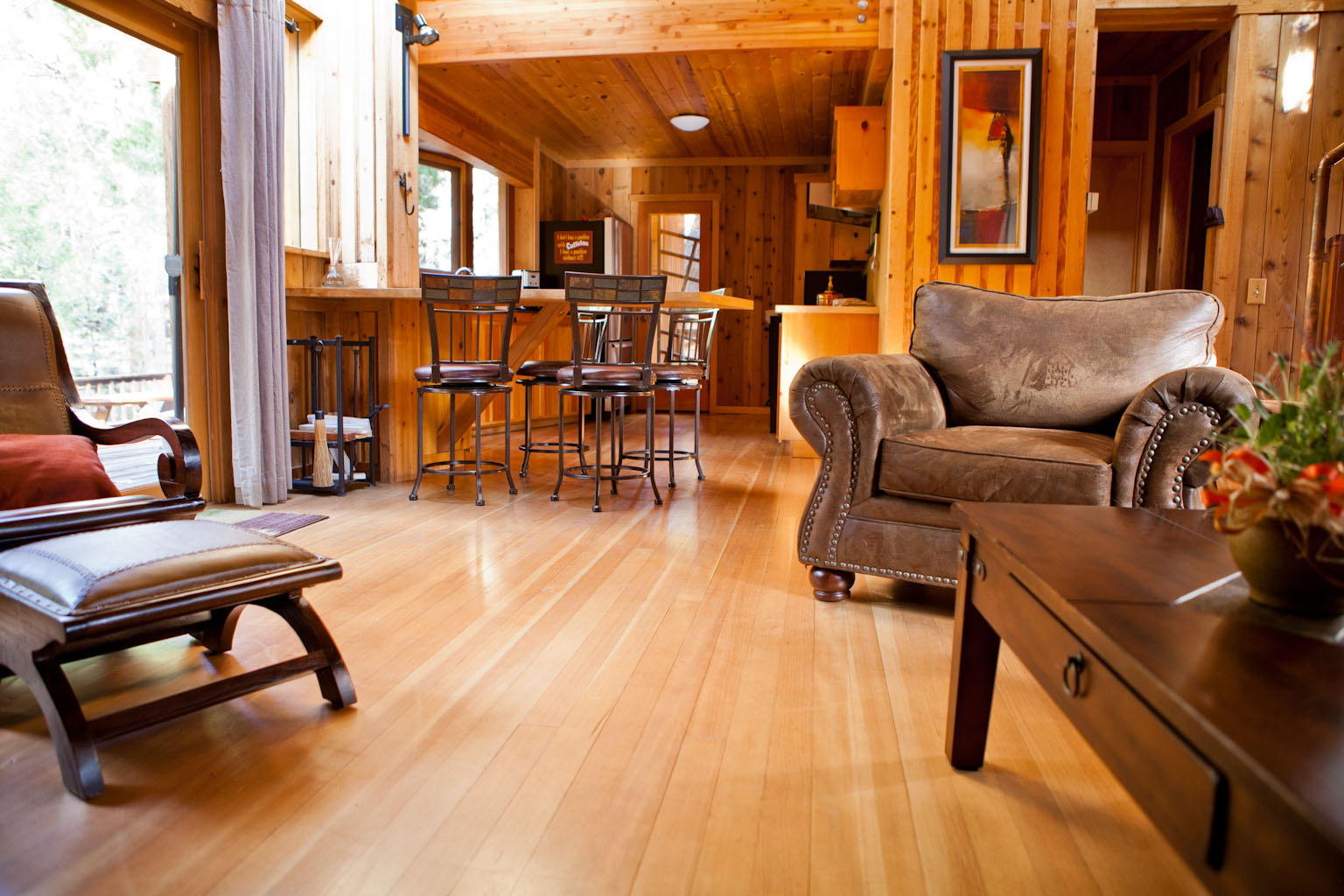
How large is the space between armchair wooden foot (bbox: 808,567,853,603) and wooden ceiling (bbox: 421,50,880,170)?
336cm

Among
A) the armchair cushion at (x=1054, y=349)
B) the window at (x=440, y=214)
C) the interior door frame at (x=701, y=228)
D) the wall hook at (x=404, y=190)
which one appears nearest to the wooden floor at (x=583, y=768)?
the armchair cushion at (x=1054, y=349)

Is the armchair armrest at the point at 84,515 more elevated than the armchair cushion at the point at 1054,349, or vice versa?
the armchair cushion at the point at 1054,349

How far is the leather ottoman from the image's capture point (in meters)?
1.45

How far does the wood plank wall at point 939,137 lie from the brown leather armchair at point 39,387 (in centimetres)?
341

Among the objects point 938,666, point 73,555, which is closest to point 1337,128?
point 938,666

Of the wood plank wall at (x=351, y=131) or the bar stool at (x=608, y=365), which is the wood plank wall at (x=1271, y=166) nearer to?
the bar stool at (x=608, y=365)

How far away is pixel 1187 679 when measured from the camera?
2.72 ft

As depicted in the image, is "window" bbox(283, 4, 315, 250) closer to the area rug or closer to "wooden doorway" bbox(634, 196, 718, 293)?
the area rug

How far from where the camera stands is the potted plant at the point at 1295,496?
3.17 ft

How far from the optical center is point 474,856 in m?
1.28

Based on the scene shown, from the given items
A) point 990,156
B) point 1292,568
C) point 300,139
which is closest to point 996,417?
point 1292,568

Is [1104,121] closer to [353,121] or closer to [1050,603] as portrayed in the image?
[353,121]

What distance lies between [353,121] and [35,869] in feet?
13.3

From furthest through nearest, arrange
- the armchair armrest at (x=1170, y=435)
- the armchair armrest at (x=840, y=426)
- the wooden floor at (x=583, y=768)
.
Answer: the armchair armrest at (x=840, y=426)
the armchair armrest at (x=1170, y=435)
the wooden floor at (x=583, y=768)
